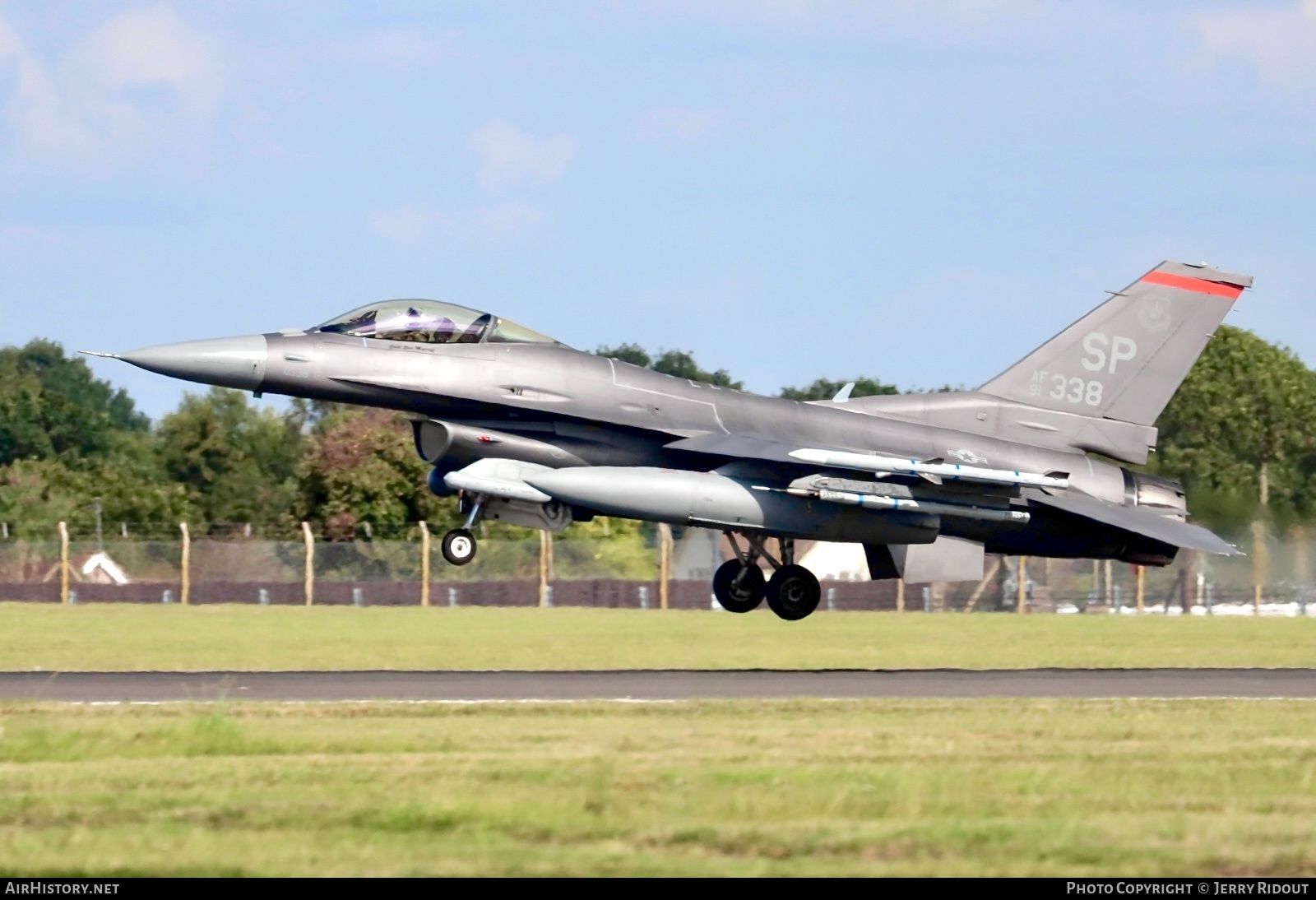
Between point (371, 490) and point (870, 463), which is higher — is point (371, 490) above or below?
above

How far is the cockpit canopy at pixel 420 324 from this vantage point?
17.7 meters

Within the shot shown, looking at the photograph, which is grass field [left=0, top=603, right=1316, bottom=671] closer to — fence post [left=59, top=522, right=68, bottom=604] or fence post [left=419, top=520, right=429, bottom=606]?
fence post [left=59, top=522, right=68, bottom=604]

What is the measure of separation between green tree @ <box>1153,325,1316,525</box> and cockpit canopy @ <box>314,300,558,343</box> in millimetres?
28007

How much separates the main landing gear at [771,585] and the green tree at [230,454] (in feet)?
124

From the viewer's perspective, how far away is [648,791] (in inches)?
359

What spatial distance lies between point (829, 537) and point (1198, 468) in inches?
1200

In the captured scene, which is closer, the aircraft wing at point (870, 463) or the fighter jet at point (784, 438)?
the fighter jet at point (784, 438)

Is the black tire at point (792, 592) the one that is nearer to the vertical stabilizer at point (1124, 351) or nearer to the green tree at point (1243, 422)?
the vertical stabilizer at point (1124, 351)

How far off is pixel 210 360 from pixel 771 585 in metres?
6.85

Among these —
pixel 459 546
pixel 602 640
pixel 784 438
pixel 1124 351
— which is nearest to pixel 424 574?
pixel 602 640

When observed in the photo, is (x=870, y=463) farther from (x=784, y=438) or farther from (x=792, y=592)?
(x=792, y=592)

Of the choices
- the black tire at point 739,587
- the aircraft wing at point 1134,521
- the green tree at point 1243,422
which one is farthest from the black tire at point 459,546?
the green tree at point 1243,422

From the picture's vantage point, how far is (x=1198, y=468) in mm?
46688
